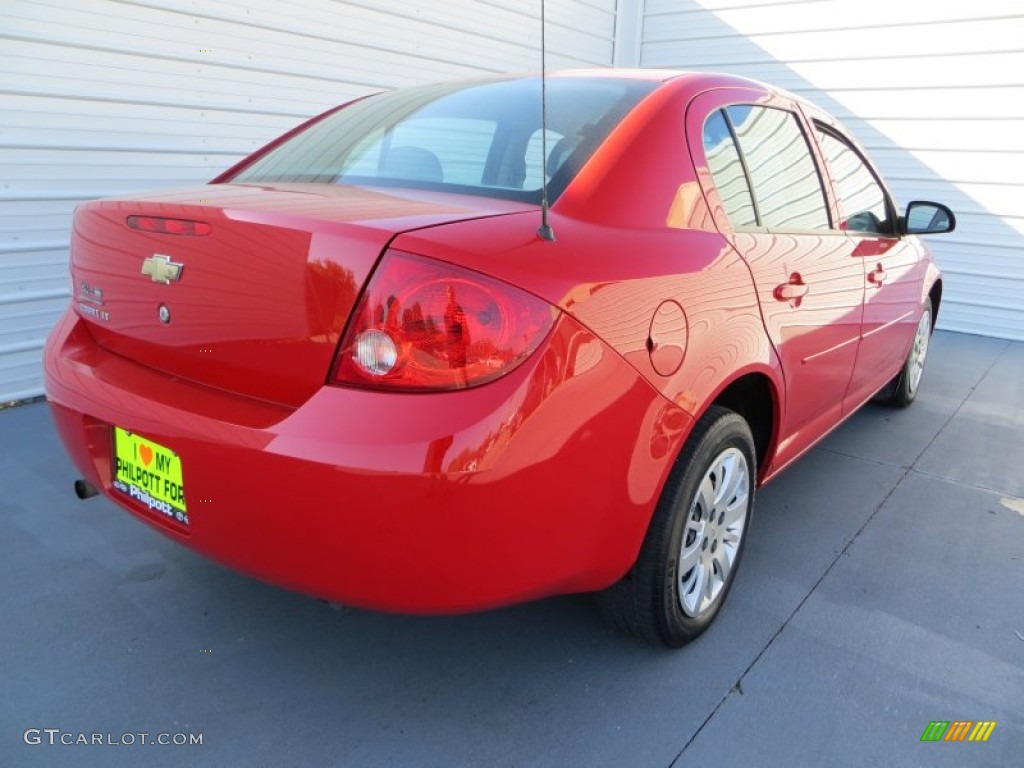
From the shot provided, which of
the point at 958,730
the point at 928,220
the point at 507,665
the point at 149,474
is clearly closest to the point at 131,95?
the point at 149,474

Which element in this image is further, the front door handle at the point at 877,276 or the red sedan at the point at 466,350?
the front door handle at the point at 877,276

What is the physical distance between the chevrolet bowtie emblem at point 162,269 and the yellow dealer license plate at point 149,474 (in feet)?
1.18

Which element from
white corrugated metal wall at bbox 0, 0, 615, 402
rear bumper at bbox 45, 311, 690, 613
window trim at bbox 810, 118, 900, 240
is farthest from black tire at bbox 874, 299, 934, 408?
white corrugated metal wall at bbox 0, 0, 615, 402

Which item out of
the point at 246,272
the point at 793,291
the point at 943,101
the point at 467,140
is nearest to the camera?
the point at 246,272

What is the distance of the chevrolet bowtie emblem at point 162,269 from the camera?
5.57ft

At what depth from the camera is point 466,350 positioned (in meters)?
1.44

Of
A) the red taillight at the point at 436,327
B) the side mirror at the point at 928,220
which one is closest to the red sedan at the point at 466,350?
the red taillight at the point at 436,327

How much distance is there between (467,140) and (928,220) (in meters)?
2.43

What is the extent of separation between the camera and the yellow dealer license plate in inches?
65.6

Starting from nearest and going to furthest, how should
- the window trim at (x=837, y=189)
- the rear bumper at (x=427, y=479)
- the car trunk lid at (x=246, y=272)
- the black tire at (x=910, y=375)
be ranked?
the rear bumper at (x=427, y=479) < the car trunk lid at (x=246, y=272) < the window trim at (x=837, y=189) < the black tire at (x=910, y=375)

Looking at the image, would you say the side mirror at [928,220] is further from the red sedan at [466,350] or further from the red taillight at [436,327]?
the red taillight at [436,327]

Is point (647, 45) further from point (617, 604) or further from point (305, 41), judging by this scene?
point (617, 604)

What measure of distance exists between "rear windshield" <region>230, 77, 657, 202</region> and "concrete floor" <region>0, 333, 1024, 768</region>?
48.5 inches

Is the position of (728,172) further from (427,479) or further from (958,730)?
(958,730)
